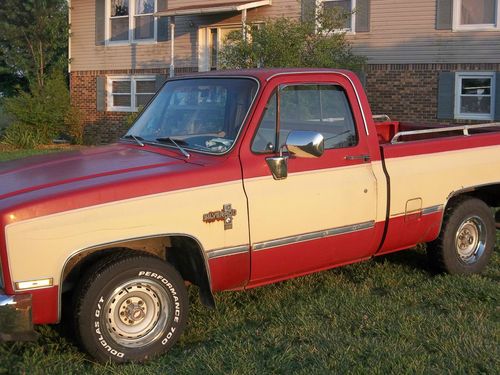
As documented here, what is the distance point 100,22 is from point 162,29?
2.37 meters

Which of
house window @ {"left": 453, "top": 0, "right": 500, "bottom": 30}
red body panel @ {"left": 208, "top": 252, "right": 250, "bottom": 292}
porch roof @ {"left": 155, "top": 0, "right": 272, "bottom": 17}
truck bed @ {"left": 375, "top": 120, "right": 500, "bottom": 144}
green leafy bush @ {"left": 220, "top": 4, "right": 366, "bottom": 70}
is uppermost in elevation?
porch roof @ {"left": 155, "top": 0, "right": 272, "bottom": 17}

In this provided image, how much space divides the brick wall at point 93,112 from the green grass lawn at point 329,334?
612 inches

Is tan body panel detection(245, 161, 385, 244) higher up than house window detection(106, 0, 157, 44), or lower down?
lower down

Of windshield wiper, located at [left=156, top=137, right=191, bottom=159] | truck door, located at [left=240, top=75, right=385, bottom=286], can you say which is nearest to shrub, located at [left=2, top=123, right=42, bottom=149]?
windshield wiper, located at [left=156, top=137, right=191, bottom=159]

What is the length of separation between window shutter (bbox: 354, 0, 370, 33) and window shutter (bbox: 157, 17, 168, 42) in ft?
19.9

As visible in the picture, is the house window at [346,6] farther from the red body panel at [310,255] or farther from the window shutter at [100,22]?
the red body panel at [310,255]

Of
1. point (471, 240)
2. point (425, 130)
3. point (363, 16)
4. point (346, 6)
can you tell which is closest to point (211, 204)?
point (425, 130)

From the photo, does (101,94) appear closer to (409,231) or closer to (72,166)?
(409,231)

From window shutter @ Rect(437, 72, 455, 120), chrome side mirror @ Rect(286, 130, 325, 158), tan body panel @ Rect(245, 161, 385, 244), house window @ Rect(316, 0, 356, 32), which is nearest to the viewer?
chrome side mirror @ Rect(286, 130, 325, 158)

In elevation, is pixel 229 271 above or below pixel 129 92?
below

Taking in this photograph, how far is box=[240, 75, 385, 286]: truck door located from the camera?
449 cm

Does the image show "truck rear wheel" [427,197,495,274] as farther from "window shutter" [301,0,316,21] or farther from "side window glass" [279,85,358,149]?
"window shutter" [301,0,316,21]

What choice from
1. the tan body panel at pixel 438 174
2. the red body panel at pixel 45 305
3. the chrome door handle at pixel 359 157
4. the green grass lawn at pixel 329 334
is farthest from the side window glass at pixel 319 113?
the red body panel at pixel 45 305

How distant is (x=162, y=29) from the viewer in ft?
64.2
